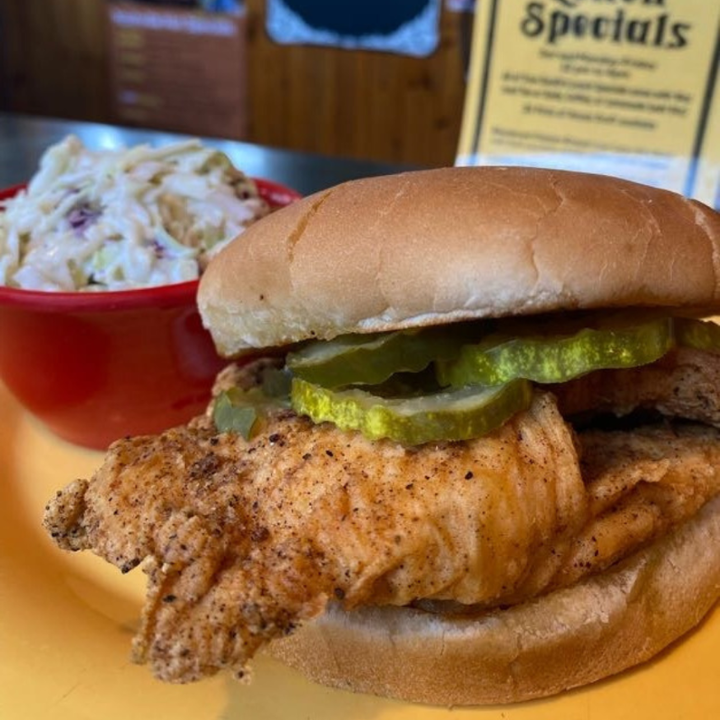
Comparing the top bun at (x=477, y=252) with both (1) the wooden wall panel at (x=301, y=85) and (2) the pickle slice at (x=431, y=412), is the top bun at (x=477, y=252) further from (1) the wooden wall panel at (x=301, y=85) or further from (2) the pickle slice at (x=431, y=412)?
(1) the wooden wall panel at (x=301, y=85)

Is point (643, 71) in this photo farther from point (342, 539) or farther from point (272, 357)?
point (342, 539)

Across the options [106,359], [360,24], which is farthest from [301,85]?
[106,359]

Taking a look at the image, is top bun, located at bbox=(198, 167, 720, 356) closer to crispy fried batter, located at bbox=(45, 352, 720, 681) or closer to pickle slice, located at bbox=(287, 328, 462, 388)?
pickle slice, located at bbox=(287, 328, 462, 388)

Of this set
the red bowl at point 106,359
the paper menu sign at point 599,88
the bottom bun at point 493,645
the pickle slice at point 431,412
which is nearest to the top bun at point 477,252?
the pickle slice at point 431,412

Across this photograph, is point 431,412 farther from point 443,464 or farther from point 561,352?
point 561,352

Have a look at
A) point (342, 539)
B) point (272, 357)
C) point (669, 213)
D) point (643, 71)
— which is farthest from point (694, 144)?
point (342, 539)

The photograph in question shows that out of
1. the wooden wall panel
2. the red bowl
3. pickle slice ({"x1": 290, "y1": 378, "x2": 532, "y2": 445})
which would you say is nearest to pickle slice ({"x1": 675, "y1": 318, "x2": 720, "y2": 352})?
pickle slice ({"x1": 290, "y1": 378, "x2": 532, "y2": 445})
